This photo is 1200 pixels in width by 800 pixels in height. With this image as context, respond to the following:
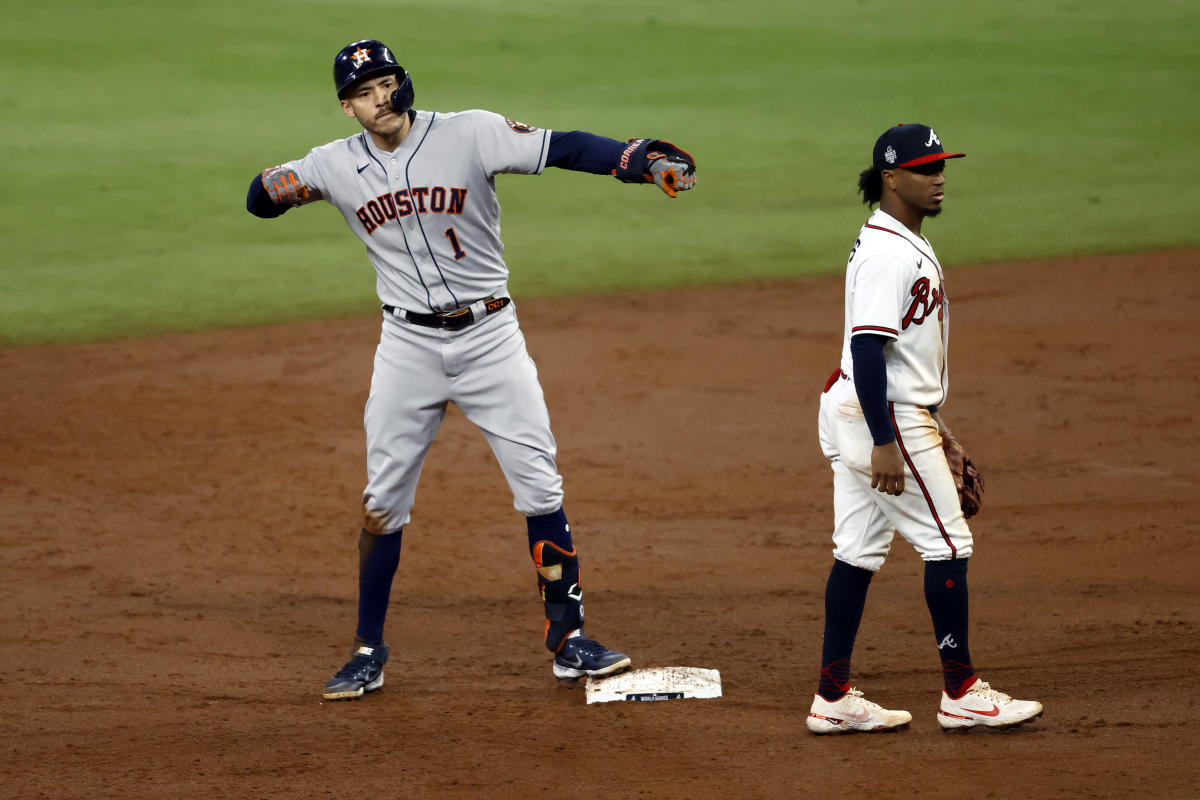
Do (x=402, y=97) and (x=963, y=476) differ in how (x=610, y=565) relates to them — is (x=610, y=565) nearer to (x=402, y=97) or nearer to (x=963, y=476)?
(x=963, y=476)

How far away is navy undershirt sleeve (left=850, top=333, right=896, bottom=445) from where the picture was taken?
356cm

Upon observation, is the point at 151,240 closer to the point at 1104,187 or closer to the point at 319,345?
the point at 319,345

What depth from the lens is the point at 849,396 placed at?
3793 mm

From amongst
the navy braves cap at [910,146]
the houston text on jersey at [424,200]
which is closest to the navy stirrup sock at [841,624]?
the navy braves cap at [910,146]

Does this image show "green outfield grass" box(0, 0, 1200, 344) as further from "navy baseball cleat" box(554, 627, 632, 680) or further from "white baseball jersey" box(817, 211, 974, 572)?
"white baseball jersey" box(817, 211, 974, 572)

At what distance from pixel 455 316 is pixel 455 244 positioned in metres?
0.23

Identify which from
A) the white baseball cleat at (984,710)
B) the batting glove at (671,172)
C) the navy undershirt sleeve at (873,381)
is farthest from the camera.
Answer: the batting glove at (671,172)

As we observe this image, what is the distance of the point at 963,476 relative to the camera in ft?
12.6

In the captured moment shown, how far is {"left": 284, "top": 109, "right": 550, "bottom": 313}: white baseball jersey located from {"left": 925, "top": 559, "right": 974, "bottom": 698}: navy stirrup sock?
1668 mm

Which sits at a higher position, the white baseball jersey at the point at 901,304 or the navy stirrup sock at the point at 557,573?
the white baseball jersey at the point at 901,304

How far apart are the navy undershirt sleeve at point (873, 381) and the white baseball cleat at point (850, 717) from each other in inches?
31.5

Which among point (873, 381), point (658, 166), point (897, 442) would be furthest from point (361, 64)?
point (897, 442)

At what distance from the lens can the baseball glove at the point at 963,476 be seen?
3.81m

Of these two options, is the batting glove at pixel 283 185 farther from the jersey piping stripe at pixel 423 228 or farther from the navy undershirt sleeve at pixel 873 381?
the navy undershirt sleeve at pixel 873 381
